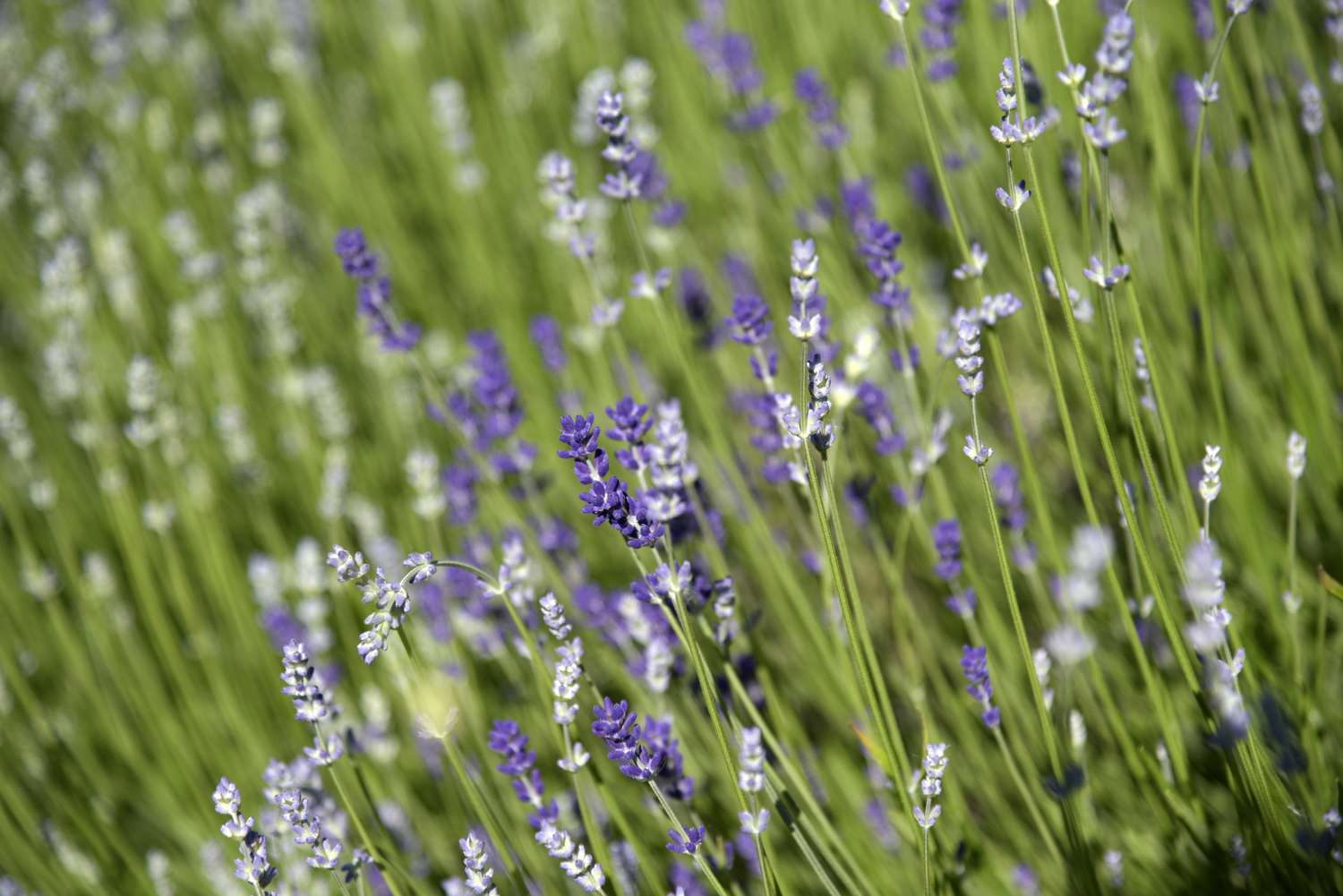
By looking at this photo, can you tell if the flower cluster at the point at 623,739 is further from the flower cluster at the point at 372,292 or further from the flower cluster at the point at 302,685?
the flower cluster at the point at 372,292

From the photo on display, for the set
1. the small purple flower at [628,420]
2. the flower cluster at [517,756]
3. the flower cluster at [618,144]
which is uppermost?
the flower cluster at [618,144]

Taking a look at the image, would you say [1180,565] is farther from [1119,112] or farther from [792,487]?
[1119,112]

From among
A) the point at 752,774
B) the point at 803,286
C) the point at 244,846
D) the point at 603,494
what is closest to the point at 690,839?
the point at 752,774

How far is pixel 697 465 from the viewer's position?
190 centimetres

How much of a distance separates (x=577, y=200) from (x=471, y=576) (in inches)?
28.6

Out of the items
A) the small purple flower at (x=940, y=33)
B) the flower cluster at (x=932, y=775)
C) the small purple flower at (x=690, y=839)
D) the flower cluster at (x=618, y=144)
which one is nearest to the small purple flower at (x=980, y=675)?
the flower cluster at (x=932, y=775)

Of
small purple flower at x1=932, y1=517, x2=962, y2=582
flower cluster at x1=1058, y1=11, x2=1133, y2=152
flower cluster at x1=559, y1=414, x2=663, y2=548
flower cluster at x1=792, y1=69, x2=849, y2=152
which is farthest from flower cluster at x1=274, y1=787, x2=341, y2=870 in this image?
flower cluster at x1=792, y1=69, x2=849, y2=152

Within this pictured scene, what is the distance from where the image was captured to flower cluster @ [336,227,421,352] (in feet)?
5.36

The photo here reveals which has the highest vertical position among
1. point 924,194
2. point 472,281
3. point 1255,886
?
point 472,281

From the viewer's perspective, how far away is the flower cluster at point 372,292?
1.63 metres

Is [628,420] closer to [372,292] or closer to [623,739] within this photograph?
[623,739]

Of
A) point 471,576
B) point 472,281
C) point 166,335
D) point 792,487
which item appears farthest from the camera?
point 166,335

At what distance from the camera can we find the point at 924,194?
101 inches

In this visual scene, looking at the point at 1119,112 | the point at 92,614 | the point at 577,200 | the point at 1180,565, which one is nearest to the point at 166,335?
the point at 92,614
